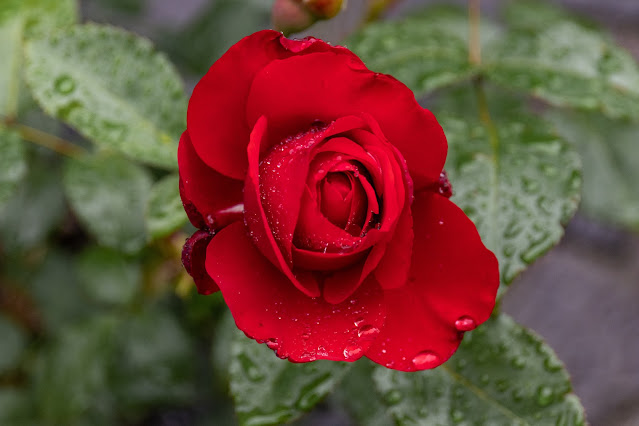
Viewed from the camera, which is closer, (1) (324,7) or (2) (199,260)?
(2) (199,260)

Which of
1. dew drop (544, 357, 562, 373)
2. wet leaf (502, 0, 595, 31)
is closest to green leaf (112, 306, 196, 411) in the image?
dew drop (544, 357, 562, 373)

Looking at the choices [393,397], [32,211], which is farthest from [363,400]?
[32,211]

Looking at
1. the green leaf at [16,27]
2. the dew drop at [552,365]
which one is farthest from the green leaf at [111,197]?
the dew drop at [552,365]

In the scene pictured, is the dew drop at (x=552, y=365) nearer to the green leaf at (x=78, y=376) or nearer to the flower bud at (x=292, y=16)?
the flower bud at (x=292, y=16)

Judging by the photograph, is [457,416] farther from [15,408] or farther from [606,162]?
[15,408]

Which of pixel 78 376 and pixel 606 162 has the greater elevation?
pixel 606 162

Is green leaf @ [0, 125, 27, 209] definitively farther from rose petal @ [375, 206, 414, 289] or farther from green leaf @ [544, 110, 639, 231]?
green leaf @ [544, 110, 639, 231]
